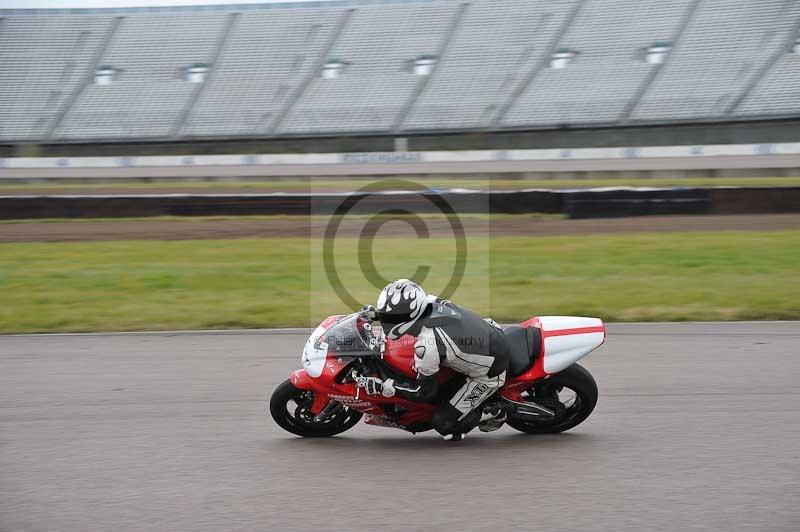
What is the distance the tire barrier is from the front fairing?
1427cm

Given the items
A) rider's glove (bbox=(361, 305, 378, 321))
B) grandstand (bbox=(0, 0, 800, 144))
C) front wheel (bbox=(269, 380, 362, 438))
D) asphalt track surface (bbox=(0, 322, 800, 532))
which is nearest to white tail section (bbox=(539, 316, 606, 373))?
asphalt track surface (bbox=(0, 322, 800, 532))

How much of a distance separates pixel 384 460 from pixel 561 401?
1.39 meters

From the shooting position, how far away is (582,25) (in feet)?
137

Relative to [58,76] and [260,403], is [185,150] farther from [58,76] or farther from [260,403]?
[260,403]

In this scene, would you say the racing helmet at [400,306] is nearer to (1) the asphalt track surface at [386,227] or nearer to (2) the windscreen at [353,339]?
(2) the windscreen at [353,339]

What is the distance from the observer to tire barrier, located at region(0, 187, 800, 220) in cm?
1953

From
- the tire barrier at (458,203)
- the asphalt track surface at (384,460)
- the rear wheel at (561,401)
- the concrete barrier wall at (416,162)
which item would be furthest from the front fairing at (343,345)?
the concrete barrier wall at (416,162)

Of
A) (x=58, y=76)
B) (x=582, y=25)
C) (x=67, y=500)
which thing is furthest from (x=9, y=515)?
(x=58, y=76)

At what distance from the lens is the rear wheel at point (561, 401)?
6102 mm

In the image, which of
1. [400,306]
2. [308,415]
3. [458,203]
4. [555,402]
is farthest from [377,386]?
[458,203]

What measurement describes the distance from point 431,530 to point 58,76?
150 feet

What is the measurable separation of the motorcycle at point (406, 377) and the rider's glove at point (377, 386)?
1.8 inches

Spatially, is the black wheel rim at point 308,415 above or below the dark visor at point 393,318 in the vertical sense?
below

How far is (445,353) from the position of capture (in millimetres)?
5691
